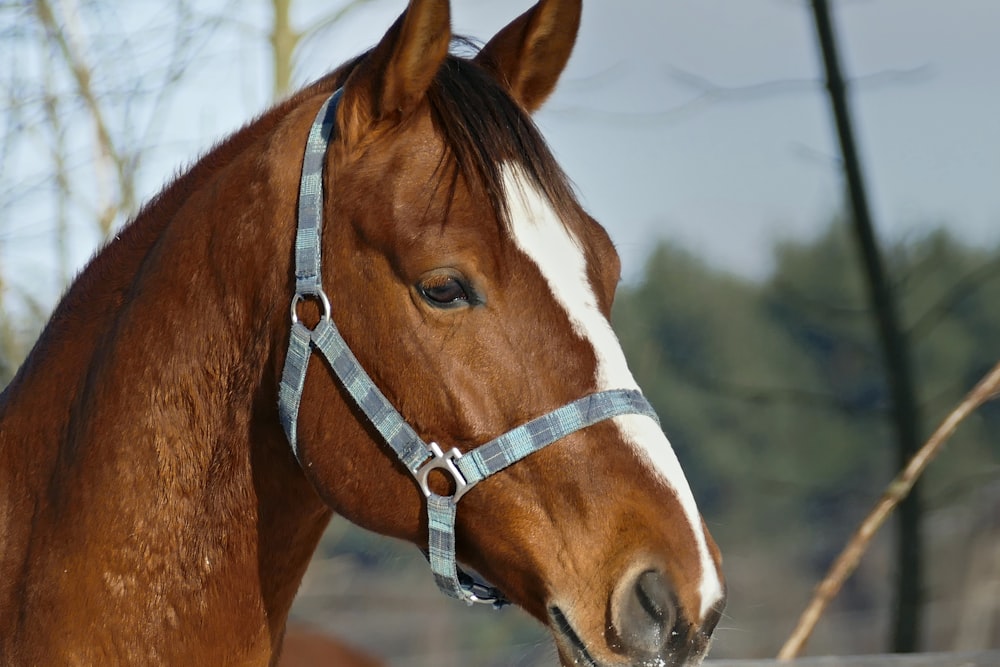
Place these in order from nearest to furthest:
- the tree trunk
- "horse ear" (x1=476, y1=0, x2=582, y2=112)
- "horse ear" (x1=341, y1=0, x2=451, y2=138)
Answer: "horse ear" (x1=341, y1=0, x2=451, y2=138) < "horse ear" (x1=476, y1=0, x2=582, y2=112) < the tree trunk

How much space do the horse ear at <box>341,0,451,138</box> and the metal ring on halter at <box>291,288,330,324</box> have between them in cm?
30

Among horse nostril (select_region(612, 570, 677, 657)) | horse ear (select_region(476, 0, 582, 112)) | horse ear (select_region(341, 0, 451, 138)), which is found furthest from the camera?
horse ear (select_region(476, 0, 582, 112))

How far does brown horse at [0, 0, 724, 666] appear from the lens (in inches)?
58.6

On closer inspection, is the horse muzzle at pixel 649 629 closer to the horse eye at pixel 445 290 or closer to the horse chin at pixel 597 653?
the horse chin at pixel 597 653

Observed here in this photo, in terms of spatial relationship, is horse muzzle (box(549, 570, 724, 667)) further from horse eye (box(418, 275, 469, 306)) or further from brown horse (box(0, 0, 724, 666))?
horse eye (box(418, 275, 469, 306))

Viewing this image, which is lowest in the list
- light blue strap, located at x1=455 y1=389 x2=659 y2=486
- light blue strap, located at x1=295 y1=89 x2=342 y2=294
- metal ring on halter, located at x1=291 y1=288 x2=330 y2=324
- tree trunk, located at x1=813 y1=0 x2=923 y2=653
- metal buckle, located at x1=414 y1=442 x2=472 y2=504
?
tree trunk, located at x1=813 y1=0 x2=923 y2=653

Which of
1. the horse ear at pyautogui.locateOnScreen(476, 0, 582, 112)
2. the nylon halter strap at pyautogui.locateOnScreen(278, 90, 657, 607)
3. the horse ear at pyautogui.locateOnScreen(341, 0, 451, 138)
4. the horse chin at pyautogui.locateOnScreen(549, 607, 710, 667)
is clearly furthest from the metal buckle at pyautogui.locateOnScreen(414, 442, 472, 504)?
the horse ear at pyautogui.locateOnScreen(476, 0, 582, 112)

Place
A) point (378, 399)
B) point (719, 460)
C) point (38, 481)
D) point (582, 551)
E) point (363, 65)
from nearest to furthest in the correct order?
point (582, 551), point (378, 399), point (363, 65), point (38, 481), point (719, 460)

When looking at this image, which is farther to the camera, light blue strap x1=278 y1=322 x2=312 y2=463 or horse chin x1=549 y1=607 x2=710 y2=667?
light blue strap x1=278 y1=322 x2=312 y2=463

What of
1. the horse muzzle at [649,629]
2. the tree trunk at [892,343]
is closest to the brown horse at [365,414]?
the horse muzzle at [649,629]

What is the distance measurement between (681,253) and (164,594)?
4160mm

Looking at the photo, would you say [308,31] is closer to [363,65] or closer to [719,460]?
[719,460]

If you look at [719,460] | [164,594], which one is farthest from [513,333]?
[719,460]

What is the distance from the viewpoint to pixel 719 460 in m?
5.87
